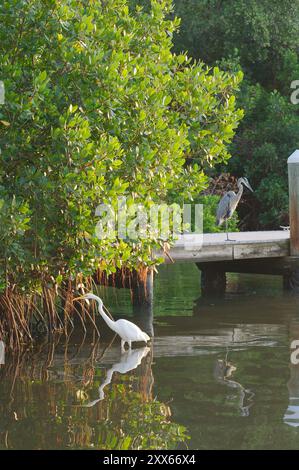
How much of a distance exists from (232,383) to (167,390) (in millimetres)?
751

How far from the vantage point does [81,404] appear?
352 inches

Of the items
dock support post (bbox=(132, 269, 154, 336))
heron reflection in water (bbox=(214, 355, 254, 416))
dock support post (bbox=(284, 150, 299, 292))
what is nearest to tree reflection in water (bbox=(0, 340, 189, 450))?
heron reflection in water (bbox=(214, 355, 254, 416))

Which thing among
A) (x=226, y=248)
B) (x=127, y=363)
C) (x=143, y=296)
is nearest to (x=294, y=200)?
(x=226, y=248)

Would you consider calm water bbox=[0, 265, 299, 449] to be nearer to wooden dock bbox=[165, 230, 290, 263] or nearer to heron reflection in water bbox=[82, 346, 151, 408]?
heron reflection in water bbox=[82, 346, 151, 408]

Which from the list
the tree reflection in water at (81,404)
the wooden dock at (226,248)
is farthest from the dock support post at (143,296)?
the tree reflection in water at (81,404)

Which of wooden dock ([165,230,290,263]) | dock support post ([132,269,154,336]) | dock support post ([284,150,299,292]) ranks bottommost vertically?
dock support post ([132,269,154,336])

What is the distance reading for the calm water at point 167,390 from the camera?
7.86 m

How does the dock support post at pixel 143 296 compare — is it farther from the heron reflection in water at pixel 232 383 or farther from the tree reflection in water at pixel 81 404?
the heron reflection in water at pixel 232 383

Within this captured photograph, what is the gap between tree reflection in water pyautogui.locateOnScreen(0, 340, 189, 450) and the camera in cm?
779

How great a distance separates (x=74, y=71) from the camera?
1112 centimetres

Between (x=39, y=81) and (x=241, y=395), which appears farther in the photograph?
(x=39, y=81)

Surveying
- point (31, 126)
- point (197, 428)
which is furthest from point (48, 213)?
point (197, 428)
